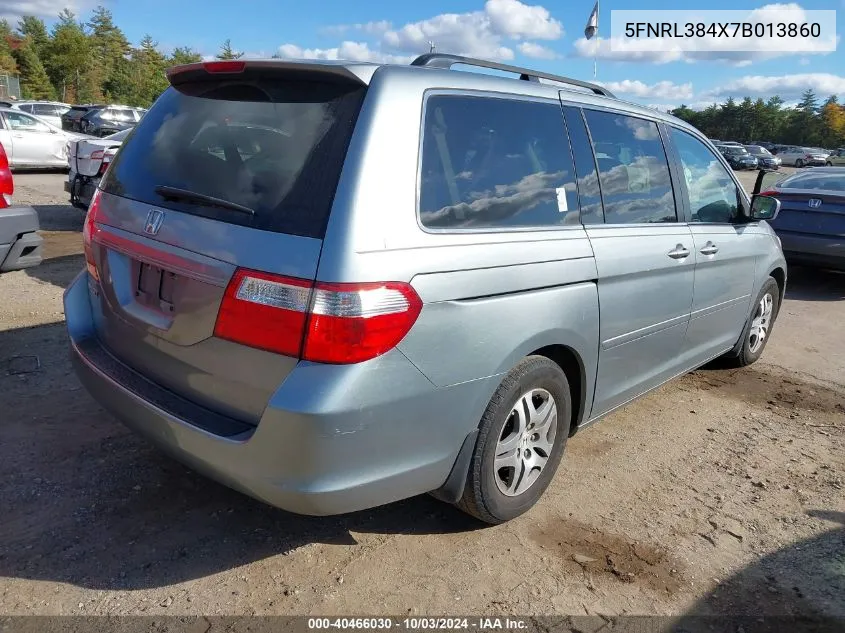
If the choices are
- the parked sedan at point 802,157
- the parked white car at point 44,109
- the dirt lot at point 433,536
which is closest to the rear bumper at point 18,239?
the dirt lot at point 433,536

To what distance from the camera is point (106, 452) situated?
11.2ft

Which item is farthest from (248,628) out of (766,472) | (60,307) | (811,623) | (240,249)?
(60,307)

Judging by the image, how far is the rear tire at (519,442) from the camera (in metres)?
2.69

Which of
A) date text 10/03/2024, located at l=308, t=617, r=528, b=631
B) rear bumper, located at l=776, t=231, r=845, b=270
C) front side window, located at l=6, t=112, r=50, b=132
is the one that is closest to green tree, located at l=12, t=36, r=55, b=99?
front side window, located at l=6, t=112, r=50, b=132

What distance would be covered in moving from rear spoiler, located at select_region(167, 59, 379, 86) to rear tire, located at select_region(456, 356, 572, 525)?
1291 mm

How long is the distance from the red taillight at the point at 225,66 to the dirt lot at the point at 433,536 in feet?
6.19

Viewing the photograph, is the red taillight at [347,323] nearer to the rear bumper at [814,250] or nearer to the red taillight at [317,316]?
the red taillight at [317,316]

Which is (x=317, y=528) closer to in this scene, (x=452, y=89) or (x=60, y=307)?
(x=452, y=89)

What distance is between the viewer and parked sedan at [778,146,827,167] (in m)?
49.3

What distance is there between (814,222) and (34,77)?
5421 centimetres

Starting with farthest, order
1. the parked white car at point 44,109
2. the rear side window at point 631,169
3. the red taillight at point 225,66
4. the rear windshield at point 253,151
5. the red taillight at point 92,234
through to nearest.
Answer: the parked white car at point 44,109 < the rear side window at point 631,169 < the red taillight at point 92,234 < the red taillight at point 225,66 < the rear windshield at point 253,151

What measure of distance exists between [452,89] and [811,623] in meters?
2.49

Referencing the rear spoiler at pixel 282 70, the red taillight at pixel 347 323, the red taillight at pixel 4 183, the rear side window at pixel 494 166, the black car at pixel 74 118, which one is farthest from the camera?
the black car at pixel 74 118

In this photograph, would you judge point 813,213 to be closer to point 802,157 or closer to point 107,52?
point 802,157
